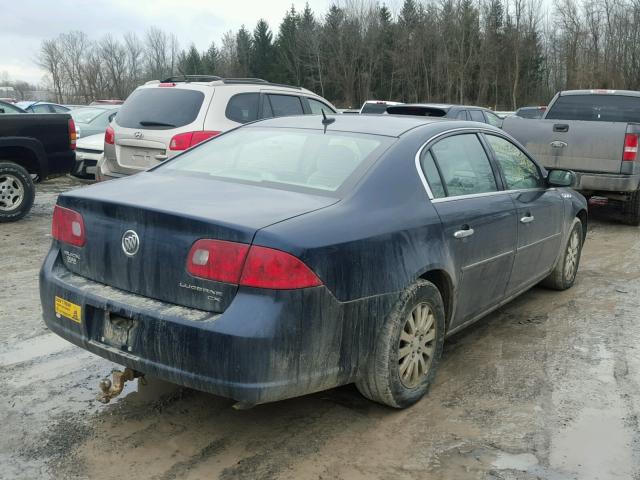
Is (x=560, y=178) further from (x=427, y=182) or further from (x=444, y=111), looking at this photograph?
(x=444, y=111)

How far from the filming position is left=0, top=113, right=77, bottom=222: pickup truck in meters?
8.59

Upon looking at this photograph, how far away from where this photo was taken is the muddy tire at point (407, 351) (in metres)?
3.24

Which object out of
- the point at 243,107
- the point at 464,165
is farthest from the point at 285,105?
the point at 464,165

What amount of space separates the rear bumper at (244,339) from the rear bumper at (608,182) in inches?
263

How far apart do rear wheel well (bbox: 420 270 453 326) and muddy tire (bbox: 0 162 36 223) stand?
6912mm

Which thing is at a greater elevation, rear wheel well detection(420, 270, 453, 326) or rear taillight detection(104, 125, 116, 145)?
rear taillight detection(104, 125, 116, 145)

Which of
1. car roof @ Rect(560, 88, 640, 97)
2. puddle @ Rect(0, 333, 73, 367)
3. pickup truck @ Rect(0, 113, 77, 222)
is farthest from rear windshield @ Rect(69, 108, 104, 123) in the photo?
puddle @ Rect(0, 333, 73, 367)

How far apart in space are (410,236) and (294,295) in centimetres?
89

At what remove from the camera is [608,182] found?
8758mm

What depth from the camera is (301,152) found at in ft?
12.5

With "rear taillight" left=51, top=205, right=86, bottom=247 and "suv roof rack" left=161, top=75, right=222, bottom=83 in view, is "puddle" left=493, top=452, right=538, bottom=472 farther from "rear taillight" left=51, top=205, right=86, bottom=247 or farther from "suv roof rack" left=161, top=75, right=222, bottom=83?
"suv roof rack" left=161, top=75, right=222, bottom=83

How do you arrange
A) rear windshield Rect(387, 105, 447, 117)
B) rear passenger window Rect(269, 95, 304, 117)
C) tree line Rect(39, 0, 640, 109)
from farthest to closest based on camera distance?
1. tree line Rect(39, 0, 640, 109)
2. rear windshield Rect(387, 105, 447, 117)
3. rear passenger window Rect(269, 95, 304, 117)

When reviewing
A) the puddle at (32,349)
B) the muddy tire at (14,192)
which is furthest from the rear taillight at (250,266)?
the muddy tire at (14,192)

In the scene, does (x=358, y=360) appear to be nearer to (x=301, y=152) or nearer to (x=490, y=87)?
(x=301, y=152)
